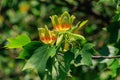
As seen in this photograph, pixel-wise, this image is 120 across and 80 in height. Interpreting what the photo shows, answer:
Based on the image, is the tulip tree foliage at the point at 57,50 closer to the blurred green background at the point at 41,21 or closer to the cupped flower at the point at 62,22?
the cupped flower at the point at 62,22

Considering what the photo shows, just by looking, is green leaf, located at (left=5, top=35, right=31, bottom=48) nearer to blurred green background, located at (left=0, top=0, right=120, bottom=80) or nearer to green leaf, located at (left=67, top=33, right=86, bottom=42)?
green leaf, located at (left=67, top=33, right=86, bottom=42)

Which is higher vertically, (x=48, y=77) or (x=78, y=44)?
(x=78, y=44)

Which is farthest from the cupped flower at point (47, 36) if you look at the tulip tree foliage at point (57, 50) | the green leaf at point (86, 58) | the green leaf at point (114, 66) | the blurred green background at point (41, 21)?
the blurred green background at point (41, 21)

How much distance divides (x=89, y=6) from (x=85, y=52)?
1924 millimetres

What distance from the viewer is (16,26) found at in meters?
5.22

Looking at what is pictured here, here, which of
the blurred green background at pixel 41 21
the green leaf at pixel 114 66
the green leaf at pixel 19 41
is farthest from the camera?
the blurred green background at pixel 41 21

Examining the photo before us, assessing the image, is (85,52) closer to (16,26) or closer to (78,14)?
(78,14)

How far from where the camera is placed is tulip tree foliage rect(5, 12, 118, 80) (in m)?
2.17

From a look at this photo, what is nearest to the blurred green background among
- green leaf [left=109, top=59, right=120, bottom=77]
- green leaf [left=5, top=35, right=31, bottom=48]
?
green leaf [left=109, top=59, right=120, bottom=77]

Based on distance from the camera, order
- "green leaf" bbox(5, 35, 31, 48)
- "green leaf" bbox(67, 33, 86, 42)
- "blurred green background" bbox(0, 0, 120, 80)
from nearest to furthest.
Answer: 1. "green leaf" bbox(67, 33, 86, 42)
2. "green leaf" bbox(5, 35, 31, 48)
3. "blurred green background" bbox(0, 0, 120, 80)

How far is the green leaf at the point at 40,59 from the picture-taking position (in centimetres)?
217

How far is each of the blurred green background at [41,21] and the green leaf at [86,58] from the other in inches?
50.5


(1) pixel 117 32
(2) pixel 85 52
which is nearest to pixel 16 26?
(1) pixel 117 32

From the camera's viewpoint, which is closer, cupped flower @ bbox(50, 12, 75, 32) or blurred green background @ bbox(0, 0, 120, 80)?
cupped flower @ bbox(50, 12, 75, 32)
